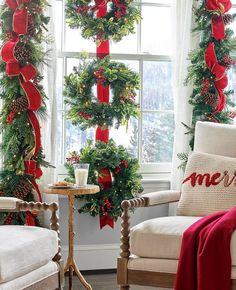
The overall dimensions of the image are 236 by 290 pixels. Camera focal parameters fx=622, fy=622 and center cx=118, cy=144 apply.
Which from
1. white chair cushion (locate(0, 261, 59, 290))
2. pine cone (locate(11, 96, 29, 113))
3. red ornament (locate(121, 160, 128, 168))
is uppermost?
pine cone (locate(11, 96, 29, 113))

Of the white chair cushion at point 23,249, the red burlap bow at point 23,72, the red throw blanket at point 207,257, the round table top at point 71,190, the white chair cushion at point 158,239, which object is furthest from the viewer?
the red burlap bow at point 23,72

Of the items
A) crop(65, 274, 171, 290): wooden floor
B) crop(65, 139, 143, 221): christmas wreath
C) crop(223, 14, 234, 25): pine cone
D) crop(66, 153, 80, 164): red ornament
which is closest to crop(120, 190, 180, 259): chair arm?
crop(65, 139, 143, 221): christmas wreath

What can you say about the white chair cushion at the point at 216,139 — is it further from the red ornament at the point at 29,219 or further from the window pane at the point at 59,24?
the window pane at the point at 59,24

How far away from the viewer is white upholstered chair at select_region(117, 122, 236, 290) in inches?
132

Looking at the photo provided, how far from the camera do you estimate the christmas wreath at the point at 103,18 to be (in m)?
4.49

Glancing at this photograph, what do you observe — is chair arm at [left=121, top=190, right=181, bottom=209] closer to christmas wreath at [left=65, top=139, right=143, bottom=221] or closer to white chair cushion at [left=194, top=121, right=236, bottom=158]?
white chair cushion at [left=194, top=121, right=236, bottom=158]

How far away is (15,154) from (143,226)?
126cm

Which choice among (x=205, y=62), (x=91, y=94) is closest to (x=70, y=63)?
(x=91, y=94)

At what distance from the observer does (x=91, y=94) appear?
4.56 m

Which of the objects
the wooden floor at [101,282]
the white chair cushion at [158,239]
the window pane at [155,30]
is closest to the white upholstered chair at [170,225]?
the white chair cushion at [158,239]

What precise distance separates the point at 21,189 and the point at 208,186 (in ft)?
4.30

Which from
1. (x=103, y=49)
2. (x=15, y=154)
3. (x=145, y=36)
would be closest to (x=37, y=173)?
(x=15, y=154)

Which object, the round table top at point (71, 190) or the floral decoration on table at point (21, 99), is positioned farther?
the floral decoration on table at point (21, 99)

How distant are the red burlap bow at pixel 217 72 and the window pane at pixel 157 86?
1.60 ft
